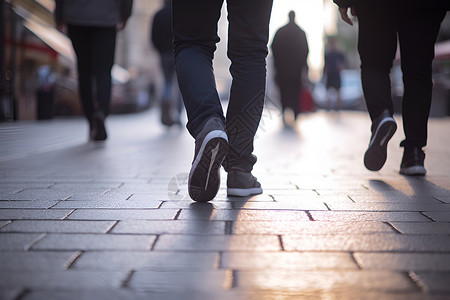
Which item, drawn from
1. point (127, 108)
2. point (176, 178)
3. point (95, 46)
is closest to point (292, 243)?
point (176, 178)

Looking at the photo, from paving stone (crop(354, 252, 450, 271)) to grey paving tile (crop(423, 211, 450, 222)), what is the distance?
50cm

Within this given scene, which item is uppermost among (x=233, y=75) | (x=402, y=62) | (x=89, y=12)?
(x=89, y=12)

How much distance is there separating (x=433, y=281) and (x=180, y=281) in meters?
0.64

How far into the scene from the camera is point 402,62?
3.23 meters

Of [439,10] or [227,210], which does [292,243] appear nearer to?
[227,210]

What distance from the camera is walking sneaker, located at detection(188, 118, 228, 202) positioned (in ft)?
7.14

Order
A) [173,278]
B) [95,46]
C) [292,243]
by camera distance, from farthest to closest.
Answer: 1. [95,46]
2. [292,243]
3. [173,278]

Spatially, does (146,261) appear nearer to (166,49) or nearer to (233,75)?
(233,75)

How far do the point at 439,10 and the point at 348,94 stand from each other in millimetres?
18397

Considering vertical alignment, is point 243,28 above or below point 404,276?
above

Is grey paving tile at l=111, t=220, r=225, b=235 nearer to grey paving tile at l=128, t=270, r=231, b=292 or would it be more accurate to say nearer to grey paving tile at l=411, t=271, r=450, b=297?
grey paving tile at l=128, t=270, r=231, b=292

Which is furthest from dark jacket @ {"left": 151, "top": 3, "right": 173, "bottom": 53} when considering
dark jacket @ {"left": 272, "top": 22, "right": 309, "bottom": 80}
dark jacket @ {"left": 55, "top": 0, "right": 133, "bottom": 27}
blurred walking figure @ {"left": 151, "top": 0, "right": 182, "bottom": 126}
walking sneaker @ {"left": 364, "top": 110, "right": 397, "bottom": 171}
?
walking sneaker @ {"left": 364, "top": 110, "right": 397, "bottom": 171}

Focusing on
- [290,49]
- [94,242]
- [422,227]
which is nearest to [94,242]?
[94,242]

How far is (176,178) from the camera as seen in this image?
10.4 ft
